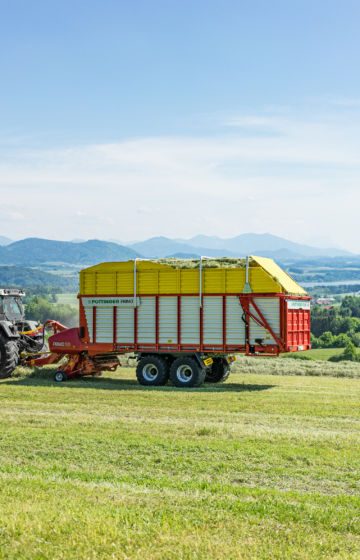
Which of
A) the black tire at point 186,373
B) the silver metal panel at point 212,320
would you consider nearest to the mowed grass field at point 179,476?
the black tire at point 186,373

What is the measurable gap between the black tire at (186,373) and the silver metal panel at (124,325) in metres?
1.59

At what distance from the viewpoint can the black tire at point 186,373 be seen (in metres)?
21.2

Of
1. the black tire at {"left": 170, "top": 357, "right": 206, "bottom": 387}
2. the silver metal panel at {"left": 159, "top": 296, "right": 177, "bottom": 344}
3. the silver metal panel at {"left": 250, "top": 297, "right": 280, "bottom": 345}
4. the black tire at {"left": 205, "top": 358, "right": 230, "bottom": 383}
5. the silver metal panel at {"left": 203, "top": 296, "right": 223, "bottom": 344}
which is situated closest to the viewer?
the silver metal panel at {"left": 250, "top": 297, "right": 280, "bottom": 345}

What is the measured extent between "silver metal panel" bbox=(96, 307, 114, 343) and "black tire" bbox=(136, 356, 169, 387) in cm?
125

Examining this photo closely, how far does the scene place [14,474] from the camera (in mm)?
9625

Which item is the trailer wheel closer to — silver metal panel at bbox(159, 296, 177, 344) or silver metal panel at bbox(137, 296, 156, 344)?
silver metal panel at bbox(137, 296, 156, 344)

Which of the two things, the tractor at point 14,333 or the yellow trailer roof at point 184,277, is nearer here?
the yellow trailer roof at point 184,277

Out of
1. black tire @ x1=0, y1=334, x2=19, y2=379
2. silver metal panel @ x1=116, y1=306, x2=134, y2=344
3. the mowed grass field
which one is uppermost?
silver metal panel @ x1=116, y1=306, x2=134, y2=344

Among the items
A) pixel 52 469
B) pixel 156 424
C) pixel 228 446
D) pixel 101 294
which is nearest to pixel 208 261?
pixel 101 294

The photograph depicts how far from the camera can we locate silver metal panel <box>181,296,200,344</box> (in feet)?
69.7

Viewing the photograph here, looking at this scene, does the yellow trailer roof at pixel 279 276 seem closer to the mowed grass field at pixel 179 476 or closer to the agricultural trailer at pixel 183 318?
the agricultural trailer at pixel 183 318

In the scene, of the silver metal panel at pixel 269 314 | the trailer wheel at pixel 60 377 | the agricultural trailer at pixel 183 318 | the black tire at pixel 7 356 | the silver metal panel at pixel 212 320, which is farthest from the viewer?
the trailer wheel at pixel 60 377

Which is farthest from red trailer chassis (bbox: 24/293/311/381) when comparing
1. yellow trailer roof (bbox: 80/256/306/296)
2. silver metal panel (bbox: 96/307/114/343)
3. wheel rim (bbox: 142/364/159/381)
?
wheel rim (bbox: 142/364/159/381)

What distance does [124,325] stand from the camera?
875 inches
